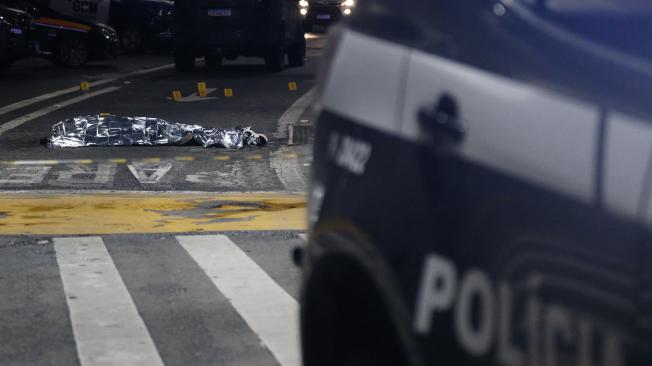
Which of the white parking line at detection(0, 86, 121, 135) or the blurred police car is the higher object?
the blurred police car

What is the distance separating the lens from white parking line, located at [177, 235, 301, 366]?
690 centimetres

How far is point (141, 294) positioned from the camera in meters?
8.14

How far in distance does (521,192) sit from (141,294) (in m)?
5.50

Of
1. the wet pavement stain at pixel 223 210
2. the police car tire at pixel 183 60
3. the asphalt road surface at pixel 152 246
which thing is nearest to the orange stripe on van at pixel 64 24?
the police car tire at pixel 183 60

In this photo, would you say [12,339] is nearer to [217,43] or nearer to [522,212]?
[522,212]

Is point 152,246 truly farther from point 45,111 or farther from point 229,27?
point 229,27

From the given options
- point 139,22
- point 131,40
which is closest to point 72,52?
point 139,22

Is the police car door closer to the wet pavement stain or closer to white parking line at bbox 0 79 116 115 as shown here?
the wet pavement stain

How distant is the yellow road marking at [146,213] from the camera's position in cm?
1060

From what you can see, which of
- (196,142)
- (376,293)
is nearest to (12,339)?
(376,293)

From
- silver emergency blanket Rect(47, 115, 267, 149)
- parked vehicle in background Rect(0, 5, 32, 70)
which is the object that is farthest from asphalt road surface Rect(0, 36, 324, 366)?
parked vehicle in background Rect(0, 5, 32, 70)

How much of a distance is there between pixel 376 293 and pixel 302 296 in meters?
0.56

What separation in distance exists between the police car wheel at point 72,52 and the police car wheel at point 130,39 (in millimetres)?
6488

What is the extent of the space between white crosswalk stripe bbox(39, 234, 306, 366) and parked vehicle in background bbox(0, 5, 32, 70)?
17067 mm
